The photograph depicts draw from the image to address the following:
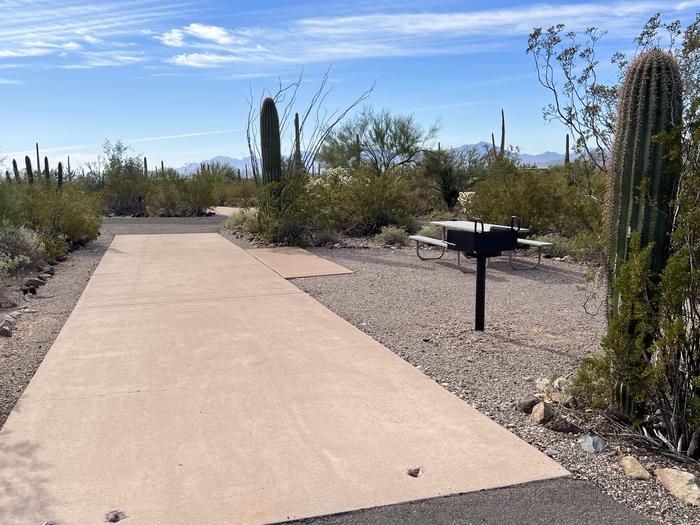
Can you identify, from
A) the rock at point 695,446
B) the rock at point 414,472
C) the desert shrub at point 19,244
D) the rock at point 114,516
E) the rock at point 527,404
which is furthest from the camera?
the desert shrub at point 19,244

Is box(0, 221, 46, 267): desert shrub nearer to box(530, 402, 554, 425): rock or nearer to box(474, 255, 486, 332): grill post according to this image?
box(474, 255, 486, 332): grill post

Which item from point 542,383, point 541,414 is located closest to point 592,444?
point 541,414

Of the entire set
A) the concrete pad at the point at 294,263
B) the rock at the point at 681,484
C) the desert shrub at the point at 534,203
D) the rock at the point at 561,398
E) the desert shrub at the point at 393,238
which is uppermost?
the desert shrub at the point at 534,203

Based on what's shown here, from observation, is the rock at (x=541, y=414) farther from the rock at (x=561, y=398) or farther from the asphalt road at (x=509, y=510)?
the asphalt road at (x=509, y=510)

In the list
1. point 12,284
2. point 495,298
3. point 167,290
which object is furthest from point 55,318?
point 495,298

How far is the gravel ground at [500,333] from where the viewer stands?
3764 mm

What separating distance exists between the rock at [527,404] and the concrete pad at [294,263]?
621cm

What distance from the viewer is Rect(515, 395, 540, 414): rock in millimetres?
4543

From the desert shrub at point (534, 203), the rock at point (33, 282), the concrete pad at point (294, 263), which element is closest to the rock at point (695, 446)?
the concrete pad at point (294, 263)

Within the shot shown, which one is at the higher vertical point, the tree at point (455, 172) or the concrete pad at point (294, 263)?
the tree at point (455, 172)

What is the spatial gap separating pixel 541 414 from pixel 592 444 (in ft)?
1.47

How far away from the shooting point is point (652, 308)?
3.82 m

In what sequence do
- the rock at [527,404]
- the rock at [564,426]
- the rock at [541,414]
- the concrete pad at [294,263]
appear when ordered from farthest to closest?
the concrete pad at [294,263], the rock at [527,404], the rock at [541,414], the rock at [564,426]

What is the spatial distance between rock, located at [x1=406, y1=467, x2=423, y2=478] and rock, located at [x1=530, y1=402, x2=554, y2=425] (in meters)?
1.12
